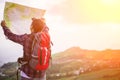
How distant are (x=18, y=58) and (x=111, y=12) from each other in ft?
4.50

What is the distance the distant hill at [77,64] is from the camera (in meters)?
8.39

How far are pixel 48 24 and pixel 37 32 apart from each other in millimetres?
241

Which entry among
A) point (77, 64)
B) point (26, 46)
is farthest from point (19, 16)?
point (77, 64)

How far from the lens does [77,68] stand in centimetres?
850

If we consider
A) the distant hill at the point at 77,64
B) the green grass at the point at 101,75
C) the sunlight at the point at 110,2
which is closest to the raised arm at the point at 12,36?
the distant hill at the point at 77,64

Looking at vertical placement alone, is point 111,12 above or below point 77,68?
above

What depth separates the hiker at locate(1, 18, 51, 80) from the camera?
8102 millimetres

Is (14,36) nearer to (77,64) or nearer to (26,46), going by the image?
(26,46)

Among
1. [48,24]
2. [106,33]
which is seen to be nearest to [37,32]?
[48,24]

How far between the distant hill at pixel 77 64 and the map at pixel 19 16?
48 cm

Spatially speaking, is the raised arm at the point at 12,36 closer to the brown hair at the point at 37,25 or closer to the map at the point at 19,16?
the map at the point at 19,16

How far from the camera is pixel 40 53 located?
8.05 m

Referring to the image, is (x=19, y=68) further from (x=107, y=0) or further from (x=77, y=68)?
(x=107, y=0)

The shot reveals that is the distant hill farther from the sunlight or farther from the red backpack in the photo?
the sunlight
